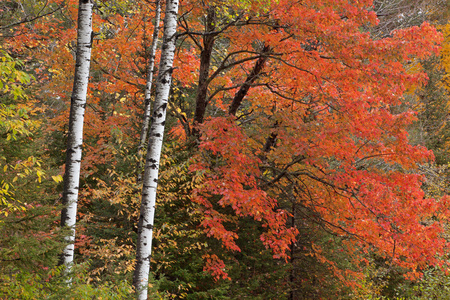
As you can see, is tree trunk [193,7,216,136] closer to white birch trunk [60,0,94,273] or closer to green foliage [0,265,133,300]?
white birch trunk [60,0,94,273]

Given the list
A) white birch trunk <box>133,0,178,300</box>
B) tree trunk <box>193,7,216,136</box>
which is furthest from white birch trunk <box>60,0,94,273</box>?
tree trunk <box>193,7,216,136</box>

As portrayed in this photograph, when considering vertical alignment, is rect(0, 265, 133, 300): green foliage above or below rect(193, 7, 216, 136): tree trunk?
below

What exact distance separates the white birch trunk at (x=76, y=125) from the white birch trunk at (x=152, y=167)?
1000 mm

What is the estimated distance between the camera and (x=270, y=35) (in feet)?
26.1

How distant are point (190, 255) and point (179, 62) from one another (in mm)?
5919

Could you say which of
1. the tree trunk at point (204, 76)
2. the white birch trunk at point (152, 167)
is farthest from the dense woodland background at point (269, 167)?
the white birch trunk at point (152, 167)

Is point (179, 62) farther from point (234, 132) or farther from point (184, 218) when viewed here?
point (184, 218)

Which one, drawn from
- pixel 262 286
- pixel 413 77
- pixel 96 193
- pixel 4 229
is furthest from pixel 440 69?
pixel 4 229

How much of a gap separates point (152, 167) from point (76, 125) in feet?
4.19

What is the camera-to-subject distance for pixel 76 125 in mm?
5293

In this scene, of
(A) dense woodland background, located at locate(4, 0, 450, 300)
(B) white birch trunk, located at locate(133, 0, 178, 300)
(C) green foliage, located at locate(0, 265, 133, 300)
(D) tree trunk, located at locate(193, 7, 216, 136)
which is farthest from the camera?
(D) tree trunk, located at locate(193, 7, 216, 136)

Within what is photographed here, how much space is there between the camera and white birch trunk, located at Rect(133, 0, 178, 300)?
5480 mm

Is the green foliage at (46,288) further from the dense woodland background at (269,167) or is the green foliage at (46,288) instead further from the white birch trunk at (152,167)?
the dense woodland background at (269,167)

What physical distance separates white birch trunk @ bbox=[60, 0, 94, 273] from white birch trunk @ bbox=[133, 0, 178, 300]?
100 cm
